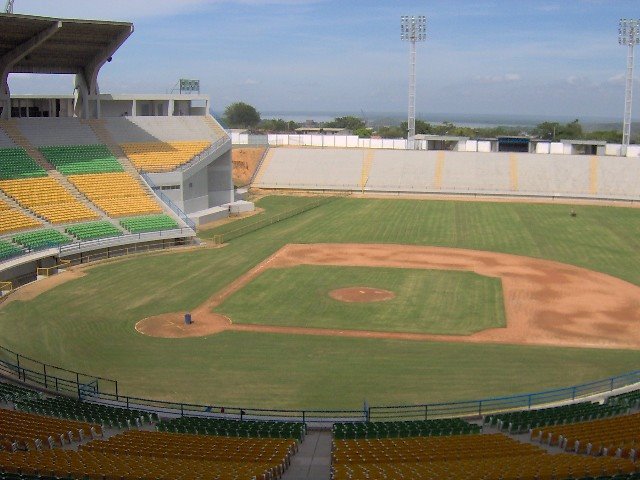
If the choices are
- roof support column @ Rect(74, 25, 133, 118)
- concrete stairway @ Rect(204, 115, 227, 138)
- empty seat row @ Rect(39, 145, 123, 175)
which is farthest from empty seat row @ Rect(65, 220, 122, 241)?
concrete stairway @ Rect(204, 115, 227, 138)

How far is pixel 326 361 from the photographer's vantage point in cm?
2827

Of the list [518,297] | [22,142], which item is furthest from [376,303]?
[22,142]

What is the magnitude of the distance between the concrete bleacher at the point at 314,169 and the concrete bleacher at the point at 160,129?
1734 cm

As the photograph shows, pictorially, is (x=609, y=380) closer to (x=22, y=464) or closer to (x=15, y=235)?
(x=22, y=464)

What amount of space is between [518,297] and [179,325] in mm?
17707

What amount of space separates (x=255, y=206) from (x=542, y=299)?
3924cm

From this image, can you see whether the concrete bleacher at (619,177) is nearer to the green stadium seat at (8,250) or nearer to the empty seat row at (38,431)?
the green stadium seat at (8,250)

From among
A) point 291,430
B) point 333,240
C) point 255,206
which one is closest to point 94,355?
point 291,430

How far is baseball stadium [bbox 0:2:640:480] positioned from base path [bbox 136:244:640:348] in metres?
0.20

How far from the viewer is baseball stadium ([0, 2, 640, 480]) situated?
56.6 feet

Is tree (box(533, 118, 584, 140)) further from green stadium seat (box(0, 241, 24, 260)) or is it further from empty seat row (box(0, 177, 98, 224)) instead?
green stadium seat (box(0, 241, 24, 260))

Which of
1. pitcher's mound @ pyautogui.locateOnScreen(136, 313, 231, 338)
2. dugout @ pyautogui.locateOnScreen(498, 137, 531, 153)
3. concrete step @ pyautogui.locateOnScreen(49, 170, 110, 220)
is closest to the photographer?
pitcher's mound @ pyautogui.locateOnScreen(136, 313, 231, 338)

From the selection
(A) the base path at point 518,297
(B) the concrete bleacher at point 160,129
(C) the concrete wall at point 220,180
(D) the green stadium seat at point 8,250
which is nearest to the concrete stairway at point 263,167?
(B) the concrete bleacher at point 160,129

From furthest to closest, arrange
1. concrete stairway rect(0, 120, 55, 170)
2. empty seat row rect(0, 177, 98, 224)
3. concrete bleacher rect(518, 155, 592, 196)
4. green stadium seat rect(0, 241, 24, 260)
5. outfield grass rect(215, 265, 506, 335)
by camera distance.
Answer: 1. concrete bleacher rect(518, 155, 592, 196)
2. concrete stairway rect(0, 120, 55, 170)
3. empty seat row rect(0, 177, 98, 224)
4. green stadium seat rect(0, 241, 24, 260)
5. outfield grass rect(215, 265, 506, 335)
